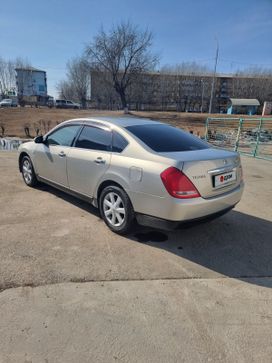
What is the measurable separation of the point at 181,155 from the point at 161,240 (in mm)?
1179

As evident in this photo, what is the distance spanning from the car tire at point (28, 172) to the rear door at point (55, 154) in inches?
10.8

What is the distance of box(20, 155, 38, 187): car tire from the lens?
5108 millimetres

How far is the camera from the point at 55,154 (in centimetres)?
433

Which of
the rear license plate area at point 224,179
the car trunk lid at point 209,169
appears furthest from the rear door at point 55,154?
the rear license plate area at point 224,179

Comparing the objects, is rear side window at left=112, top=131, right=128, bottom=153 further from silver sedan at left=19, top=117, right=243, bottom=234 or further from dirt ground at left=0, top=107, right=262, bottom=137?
dirt ground at left=0, top=107, right=262, bottom=137

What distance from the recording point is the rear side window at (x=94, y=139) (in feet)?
11.7

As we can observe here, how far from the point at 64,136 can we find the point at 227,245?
309 centimetres

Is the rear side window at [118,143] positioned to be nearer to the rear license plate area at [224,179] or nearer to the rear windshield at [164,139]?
the rear windshield at [164,139]

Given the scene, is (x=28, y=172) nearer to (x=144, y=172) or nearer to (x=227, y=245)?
(x=144, y=172)

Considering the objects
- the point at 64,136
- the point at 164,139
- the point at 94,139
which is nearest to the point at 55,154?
the point at 64,136

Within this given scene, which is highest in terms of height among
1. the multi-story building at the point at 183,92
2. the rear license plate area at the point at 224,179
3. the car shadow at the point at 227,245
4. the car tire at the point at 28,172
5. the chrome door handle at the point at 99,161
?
the multi-story building at the point at 183,92

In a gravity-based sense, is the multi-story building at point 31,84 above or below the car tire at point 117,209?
above

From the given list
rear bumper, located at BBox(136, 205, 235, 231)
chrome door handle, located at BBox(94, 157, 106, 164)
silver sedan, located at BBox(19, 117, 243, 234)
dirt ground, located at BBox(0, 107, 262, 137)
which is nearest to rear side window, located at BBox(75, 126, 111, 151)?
silver sedan, located at BBox(19, 117, 243, 234)

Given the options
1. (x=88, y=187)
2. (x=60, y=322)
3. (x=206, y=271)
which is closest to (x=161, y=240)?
(x=206, y=271)
